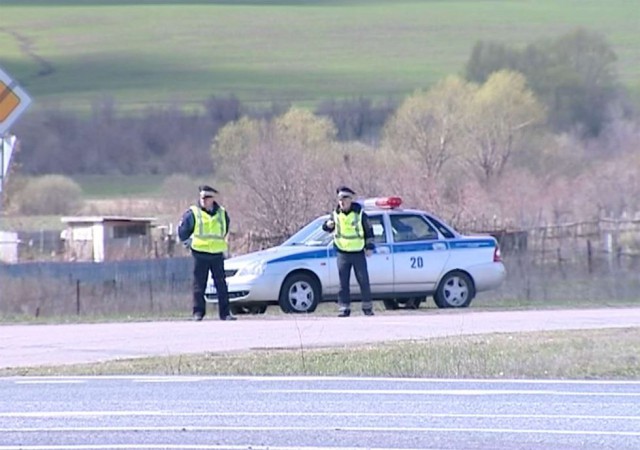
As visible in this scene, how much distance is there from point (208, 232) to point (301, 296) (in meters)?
2.57

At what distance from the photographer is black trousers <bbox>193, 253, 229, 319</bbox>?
2191 centimetres

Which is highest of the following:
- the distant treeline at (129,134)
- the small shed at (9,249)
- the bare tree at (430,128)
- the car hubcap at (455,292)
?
the distant treeline at (129,134)

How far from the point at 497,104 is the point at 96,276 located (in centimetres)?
2707

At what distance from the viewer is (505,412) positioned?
12883mm

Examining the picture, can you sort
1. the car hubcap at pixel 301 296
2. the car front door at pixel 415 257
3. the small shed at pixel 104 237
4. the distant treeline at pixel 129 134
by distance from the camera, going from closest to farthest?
the car hubcap at pixel 301 296 → the car front door at pixel 415 257 → the small shed at pixel 104 237 → the distant treeline at pixel 129 134

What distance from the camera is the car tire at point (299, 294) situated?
24016 mm

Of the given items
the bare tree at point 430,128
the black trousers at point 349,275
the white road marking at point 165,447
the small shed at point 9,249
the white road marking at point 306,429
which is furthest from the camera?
the bare tree at point 430,128

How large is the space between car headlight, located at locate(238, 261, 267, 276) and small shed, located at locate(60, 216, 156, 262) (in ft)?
80.4

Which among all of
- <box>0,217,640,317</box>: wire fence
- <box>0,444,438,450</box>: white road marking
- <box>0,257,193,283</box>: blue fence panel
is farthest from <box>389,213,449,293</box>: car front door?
<box>0,444,438,450</box>: white road marking

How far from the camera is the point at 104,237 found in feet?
176

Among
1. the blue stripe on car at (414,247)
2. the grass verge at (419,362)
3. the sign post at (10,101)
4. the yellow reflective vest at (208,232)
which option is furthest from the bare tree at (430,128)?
the sign post at (10,101)

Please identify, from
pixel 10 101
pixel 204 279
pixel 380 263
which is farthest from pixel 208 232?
pixel 10 101

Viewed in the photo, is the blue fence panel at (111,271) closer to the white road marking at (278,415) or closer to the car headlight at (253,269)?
the car headlight at (253,269)

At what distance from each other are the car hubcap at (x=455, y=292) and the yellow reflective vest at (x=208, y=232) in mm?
4261
